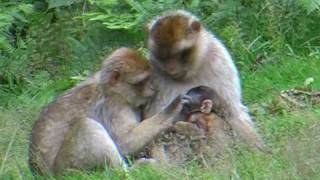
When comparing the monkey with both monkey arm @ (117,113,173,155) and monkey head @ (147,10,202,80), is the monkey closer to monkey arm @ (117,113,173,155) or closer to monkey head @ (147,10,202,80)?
monkey arm @ (117,113,173,155)

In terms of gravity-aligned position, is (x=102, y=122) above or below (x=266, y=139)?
above

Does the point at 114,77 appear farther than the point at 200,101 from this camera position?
Yes

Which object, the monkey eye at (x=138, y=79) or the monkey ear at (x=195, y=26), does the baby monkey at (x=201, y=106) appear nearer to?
the monkey eye at (x=138, y=79)

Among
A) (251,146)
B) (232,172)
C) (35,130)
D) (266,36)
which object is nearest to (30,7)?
(266,36)

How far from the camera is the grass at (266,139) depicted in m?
7.18

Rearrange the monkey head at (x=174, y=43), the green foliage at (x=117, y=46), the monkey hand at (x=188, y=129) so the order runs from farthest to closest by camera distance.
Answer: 1. the green foliage at (x=117, y=46)
2. the monkey head at (x=174, y=43)
3. the monkey hand at (x=188, y=129)

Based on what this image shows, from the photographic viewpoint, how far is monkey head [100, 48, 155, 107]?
8.77m

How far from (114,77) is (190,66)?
618 millimetres

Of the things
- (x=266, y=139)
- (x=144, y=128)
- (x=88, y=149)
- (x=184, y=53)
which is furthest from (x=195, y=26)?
(x=88, y=149)

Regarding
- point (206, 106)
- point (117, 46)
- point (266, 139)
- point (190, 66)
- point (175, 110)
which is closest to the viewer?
point (206, 106)

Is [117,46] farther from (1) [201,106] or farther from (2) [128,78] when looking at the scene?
(1) [201,106]

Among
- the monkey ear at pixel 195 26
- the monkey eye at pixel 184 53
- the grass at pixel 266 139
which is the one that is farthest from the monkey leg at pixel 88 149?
the monkey ear at pixel 195 26

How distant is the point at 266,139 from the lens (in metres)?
8.83

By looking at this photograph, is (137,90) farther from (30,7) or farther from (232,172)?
(30,7)
